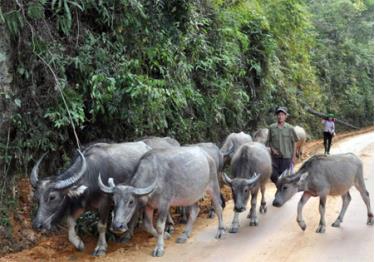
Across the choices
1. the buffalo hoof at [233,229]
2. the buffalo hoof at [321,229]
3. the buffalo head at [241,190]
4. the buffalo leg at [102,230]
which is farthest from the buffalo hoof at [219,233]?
the buffalo leg at [102,230]

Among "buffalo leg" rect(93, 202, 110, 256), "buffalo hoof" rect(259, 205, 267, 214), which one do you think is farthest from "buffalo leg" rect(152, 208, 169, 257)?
"buffalo hoof" rect(259, 205, 267, 214)

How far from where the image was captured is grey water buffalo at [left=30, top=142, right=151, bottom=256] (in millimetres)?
7043

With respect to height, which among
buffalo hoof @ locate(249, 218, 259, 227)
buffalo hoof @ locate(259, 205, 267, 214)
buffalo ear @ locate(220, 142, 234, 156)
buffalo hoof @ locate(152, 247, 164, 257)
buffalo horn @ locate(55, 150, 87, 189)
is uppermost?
buffalo horn @ locate(55, 150, 87, 189)

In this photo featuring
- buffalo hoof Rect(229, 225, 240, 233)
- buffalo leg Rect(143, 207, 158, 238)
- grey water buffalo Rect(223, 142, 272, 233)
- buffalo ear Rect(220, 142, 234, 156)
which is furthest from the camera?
buffalo ear Rect(220, 142, 234, 156)

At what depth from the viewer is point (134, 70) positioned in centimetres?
956

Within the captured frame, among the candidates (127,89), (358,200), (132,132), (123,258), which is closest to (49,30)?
(127,89)

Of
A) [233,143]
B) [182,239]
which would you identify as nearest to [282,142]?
[233,143]

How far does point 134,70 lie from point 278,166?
3614 millimetres

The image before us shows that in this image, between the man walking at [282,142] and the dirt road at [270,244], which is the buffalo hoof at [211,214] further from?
the man walking at [282,142]

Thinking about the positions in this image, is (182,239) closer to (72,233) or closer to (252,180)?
(252,180)

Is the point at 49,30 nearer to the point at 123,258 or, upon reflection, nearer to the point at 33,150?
the point at 33,150

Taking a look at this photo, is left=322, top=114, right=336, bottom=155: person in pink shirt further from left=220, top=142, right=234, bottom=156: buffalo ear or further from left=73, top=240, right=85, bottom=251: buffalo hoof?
left=73, top=240, right=85, bottom=251: buffalo hoof

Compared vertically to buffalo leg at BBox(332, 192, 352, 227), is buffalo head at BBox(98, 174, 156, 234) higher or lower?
higher

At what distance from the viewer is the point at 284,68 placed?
19906 millimetres
